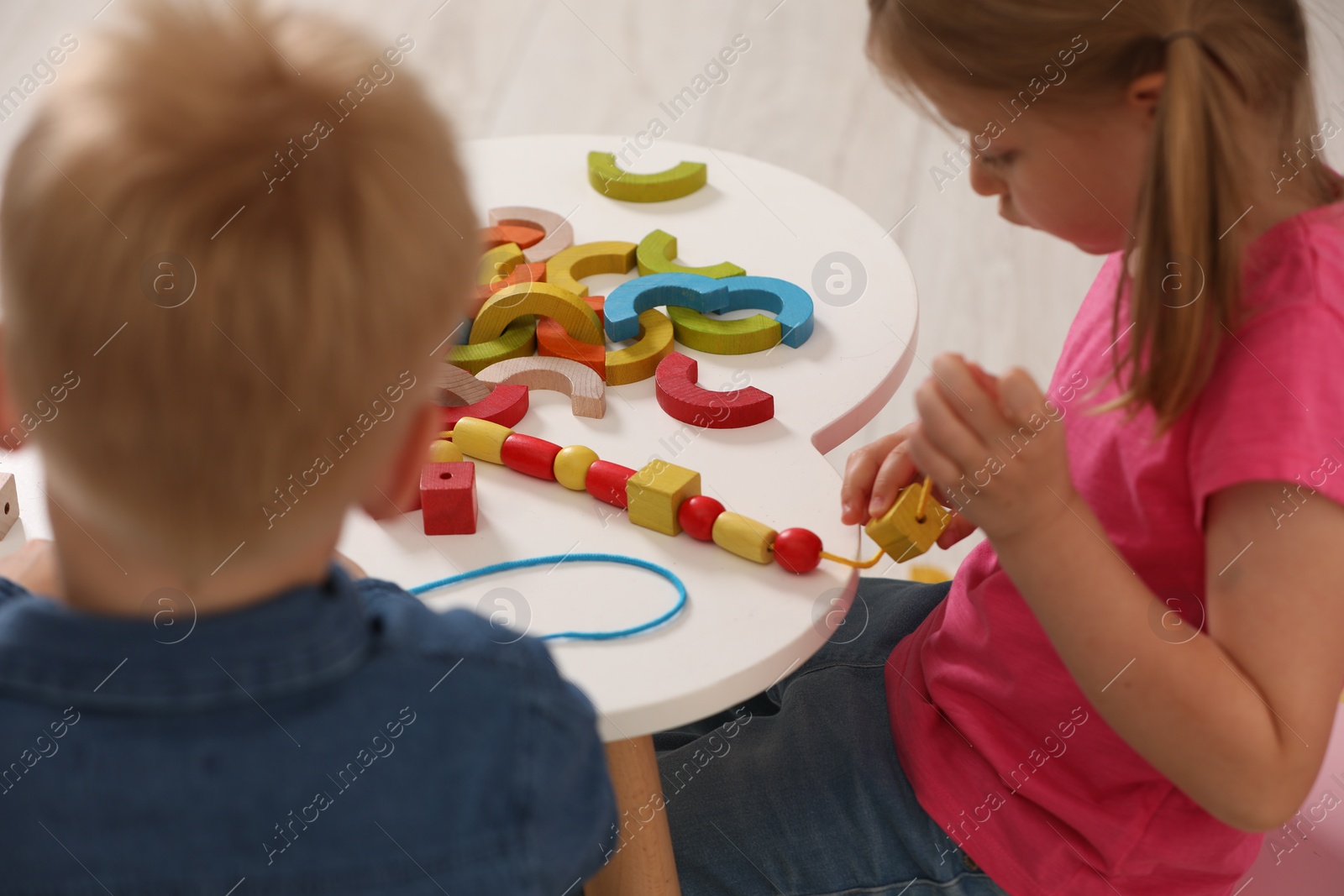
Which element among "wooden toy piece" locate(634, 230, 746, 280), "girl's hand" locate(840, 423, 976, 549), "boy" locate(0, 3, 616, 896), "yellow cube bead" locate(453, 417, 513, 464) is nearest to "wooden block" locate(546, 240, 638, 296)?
"wooden toy piece" locate(634, 230, 746, 280)

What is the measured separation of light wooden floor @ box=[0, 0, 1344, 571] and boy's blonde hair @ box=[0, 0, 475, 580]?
5.22 feet

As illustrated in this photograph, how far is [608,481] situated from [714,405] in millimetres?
117

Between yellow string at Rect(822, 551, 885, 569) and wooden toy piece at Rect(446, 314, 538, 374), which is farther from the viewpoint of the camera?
wooden toy piece at Rect(446, 314, 538, 374)

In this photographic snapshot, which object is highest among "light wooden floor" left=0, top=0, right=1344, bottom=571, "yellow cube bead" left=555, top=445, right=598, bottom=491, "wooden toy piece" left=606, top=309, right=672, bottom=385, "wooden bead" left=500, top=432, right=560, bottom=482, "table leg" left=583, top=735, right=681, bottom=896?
"wooden toy piece" left=606, top=309, right=672, bottom=385

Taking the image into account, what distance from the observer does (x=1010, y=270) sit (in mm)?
2344

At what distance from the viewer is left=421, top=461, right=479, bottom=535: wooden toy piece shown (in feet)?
2.58

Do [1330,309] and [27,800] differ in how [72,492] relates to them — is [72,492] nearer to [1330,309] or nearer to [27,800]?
[27,800]

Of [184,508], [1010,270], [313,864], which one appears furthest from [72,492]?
[1010,270]

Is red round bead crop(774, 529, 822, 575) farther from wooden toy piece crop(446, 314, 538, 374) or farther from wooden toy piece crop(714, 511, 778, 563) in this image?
wooden toy piece crop(446, 314, 538, 374)

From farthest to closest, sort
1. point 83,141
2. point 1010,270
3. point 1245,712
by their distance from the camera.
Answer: point 1010,270 < point 1245,712 < point 83,141

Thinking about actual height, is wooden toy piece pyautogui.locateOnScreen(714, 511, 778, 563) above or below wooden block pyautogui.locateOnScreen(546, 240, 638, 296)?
above

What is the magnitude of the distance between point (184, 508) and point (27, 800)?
128 mm

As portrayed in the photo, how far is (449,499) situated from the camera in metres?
0.79

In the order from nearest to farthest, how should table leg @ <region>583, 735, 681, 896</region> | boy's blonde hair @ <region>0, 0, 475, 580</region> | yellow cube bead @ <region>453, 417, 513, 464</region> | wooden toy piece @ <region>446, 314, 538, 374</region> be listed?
boy's blonde hair @ <region>0, 0, 475, 580</region> < table leg @ <region>583, 735, 681, 896</region> < yellow cube bead @ <region>453, 417, 513, 464</region> < wooden toy piece @ <region>446, 314, 538, 374</region>
